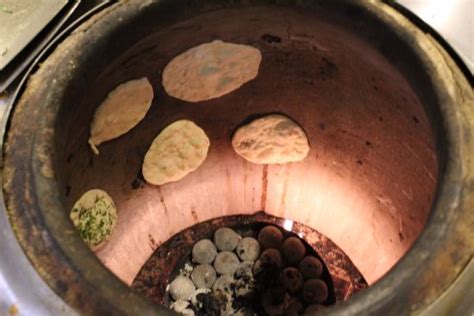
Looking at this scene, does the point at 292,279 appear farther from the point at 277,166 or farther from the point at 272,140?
the point at 272,140

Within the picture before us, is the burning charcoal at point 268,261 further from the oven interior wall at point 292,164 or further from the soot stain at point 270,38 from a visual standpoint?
the soot stain at point 270,38

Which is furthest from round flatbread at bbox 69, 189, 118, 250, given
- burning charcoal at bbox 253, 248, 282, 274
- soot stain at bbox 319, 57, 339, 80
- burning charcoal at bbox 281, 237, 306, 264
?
soot stain at bbox 319, 57, 339, 80

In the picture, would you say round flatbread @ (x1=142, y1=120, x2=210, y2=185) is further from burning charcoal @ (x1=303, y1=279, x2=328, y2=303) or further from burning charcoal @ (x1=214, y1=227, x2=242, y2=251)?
burning charcoal @ (x1=303, y1=279, x2=328, y2=303)

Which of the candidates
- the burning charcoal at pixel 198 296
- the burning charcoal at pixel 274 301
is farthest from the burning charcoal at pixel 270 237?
the burning charcoal at pixel 198 296

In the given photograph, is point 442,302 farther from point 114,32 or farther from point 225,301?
point 225,301

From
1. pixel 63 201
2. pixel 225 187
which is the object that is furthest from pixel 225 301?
pixel 63 201

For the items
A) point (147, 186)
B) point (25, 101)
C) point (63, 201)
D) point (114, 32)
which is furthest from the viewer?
point (147, 186)

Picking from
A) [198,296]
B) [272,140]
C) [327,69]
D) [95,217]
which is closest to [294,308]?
[198,296]
